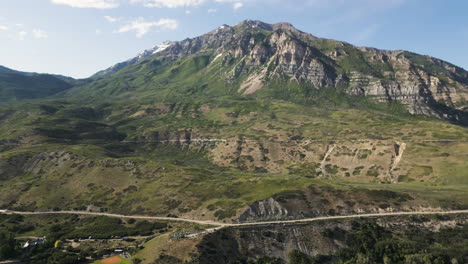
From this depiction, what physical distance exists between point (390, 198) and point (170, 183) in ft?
337

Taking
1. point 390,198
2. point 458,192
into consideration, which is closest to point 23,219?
point 390,198

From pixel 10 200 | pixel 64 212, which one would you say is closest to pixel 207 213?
pixel 64 212

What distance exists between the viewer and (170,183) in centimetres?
15175

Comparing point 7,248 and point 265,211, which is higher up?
point 7,248

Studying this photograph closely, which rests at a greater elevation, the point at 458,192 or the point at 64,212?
the point at 458,192

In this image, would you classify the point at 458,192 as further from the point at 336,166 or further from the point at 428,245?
the point at 336,166

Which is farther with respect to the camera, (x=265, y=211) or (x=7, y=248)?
(x=265, y=211)

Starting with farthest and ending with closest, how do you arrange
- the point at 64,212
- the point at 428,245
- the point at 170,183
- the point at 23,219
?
the point at 170,183 → the point at 64,212 → the point at 23,219 → the point at 428,245

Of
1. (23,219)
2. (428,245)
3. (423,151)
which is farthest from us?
(423,151)

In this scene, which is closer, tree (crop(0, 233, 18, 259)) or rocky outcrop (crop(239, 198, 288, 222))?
tree (crop(0, 233, 18, 259))

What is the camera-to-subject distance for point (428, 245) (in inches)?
3474

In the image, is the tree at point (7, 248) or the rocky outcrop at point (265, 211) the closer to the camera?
the tree at point (7, 248)

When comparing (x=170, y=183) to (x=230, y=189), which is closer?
(x=230, y=189)

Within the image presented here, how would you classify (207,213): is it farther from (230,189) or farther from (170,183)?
(170,183)
